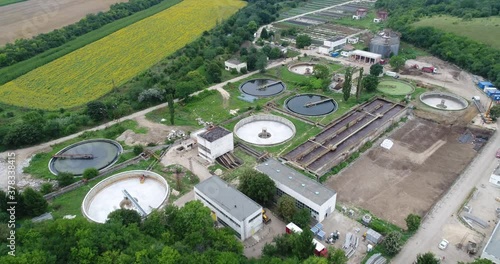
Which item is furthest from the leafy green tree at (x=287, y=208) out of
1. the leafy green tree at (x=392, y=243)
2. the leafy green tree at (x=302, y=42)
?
the leafy green tree at (x=302, y=42)

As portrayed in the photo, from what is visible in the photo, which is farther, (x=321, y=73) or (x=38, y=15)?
(x=38, y=15)

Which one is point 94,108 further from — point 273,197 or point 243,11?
point 243,11

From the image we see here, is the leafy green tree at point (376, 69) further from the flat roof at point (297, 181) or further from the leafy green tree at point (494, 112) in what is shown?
the flat roof at point (297, 181)

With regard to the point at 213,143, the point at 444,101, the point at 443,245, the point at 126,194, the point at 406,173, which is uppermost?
the point at 213,143

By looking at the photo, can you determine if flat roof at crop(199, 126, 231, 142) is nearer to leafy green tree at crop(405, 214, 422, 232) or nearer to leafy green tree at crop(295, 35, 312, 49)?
leafy green tree at crop(405, 214, 422, 232)

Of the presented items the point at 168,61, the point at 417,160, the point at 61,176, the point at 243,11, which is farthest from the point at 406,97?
the point at 243,11

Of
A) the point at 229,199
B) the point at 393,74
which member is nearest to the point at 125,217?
the point at 229,199

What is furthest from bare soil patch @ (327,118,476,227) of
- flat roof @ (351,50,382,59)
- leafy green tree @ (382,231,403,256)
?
flat roof @ (351,50,382,59)

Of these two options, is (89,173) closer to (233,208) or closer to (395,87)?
(233,208)
